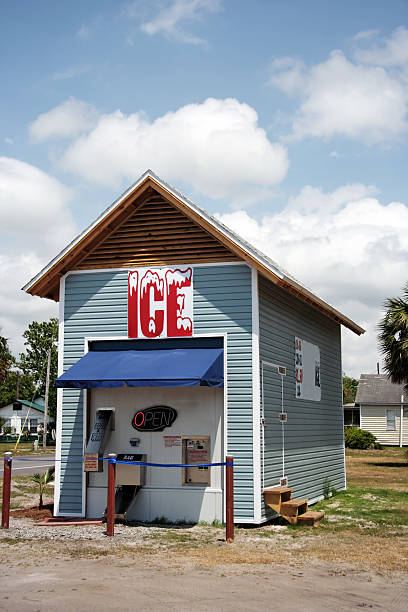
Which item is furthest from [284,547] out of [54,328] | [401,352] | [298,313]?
[54,328]

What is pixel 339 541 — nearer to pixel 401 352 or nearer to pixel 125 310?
pixel 125 310

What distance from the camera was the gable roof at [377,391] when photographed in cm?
4991

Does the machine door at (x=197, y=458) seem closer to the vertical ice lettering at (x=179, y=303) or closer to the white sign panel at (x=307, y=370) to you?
the vertical ice lettering at (x=179, y=303)

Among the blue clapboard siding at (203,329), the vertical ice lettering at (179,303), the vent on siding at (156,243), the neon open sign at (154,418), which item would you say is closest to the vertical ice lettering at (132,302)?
the blue clapboard siding at (203,329)

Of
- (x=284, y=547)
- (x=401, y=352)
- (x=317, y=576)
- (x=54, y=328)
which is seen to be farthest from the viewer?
(x=54, y=328)

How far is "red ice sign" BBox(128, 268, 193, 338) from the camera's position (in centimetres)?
1421

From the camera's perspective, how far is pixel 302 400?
17031mm

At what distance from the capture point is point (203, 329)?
14008 mm

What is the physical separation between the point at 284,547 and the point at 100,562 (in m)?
3.08

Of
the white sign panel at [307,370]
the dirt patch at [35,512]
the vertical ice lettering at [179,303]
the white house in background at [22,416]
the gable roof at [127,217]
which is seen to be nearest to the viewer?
the gable roof at [127,217]

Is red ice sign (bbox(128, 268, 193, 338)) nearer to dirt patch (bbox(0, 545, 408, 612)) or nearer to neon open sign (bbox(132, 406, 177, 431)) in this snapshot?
neon open sign (bbox(132, 406, 177, 431))

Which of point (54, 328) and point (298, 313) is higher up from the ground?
point (54, 328)

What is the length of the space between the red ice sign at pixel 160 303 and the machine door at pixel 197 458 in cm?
212

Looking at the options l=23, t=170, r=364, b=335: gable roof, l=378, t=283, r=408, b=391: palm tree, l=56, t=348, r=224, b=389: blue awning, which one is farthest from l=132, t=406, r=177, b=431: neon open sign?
l=378, t=283, r=408, b=391: palm tree
